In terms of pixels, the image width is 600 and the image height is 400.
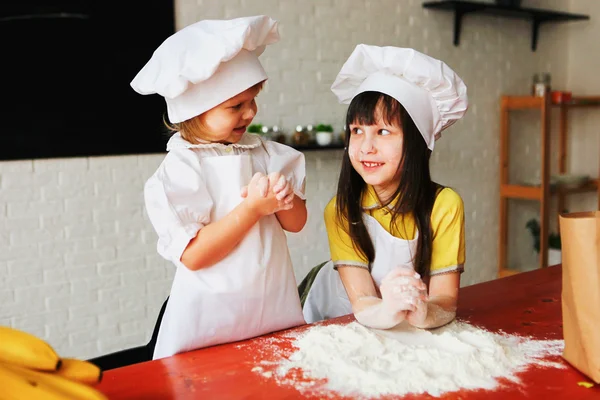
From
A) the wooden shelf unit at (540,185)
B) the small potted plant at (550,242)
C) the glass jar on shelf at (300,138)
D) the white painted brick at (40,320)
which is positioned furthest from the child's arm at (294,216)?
the small potted plant at (550,242)

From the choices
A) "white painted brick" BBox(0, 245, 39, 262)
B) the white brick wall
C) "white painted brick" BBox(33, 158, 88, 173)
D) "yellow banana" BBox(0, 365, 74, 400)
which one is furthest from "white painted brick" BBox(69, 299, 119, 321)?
"yellow banana" BBox(0, 365, 74, 400)

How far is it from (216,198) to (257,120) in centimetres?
187

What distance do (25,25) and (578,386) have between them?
7.91 ft

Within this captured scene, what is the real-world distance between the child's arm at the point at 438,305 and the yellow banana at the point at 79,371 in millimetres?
631

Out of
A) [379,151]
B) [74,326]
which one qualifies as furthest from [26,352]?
[74,326]

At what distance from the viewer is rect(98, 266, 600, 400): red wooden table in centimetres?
99

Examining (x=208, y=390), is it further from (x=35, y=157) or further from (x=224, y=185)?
(x=35, y=157)

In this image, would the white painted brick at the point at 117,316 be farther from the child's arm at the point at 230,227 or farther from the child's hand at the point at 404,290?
the child's hand at the point at 404,290

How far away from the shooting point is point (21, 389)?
2.29 feet

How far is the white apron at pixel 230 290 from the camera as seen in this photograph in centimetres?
135

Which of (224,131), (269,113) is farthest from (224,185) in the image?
(269,113)

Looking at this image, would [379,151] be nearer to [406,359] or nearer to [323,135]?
[406,359]

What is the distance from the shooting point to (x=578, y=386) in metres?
1.03

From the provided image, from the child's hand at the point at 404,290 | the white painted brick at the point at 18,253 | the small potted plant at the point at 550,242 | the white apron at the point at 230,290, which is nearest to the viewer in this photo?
the child's hand at the point at 404,290
